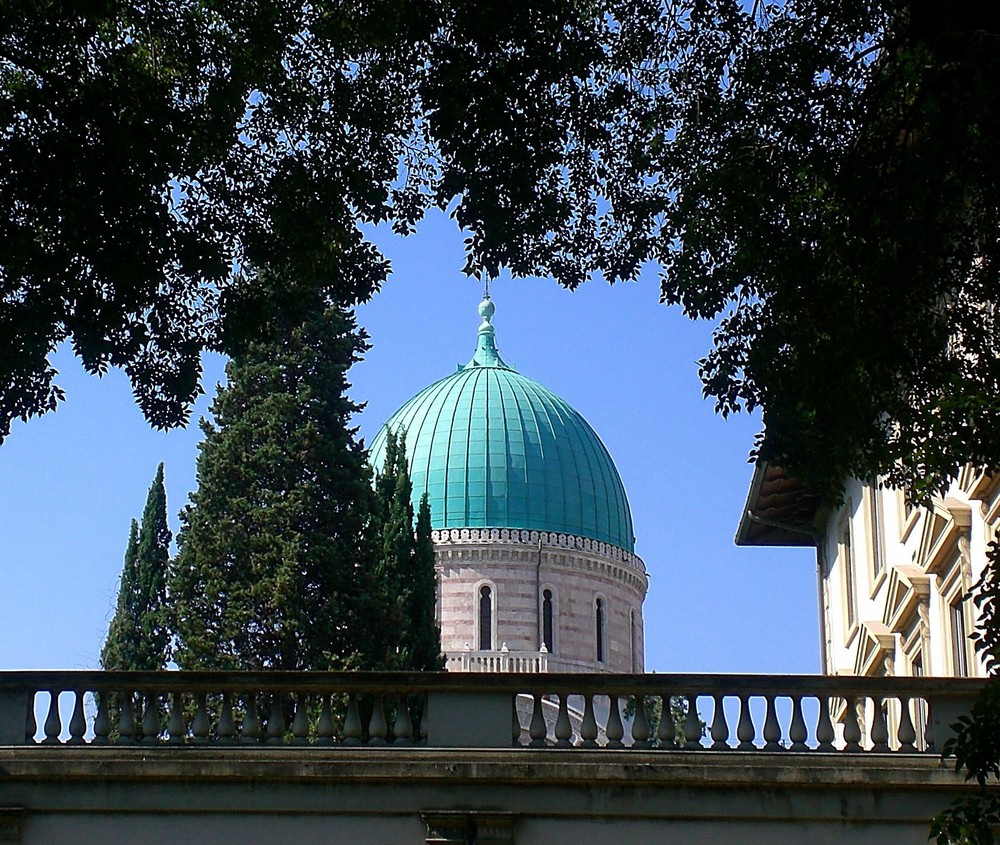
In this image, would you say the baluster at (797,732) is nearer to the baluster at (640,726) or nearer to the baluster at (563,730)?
the baluster at (640,726)

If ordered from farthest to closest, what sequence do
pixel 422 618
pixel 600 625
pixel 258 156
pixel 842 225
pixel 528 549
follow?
pixel 600 625 < pixel 528 549 < pixel 422 618 < pixel 258 156 < pixel 842 225

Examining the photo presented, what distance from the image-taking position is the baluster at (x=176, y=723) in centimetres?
1295

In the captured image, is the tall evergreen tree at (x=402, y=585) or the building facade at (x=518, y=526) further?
the building facade at (x=518, y=526)

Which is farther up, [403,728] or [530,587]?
[530,587]

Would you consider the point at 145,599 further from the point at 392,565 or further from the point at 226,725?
the point at 226,725

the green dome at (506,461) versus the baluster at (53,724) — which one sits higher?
the green dome at (506,461)

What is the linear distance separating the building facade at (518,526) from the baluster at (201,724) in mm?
43716

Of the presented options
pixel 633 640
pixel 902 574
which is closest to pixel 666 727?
pixel 902 574

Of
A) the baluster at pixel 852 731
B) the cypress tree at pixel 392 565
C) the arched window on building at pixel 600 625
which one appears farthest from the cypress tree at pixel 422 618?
the arched window on building at pixel 600 625

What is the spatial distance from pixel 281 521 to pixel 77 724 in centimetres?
1960

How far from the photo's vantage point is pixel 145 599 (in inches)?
1426

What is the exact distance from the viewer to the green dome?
58.4 meters

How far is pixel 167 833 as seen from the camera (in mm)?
12695

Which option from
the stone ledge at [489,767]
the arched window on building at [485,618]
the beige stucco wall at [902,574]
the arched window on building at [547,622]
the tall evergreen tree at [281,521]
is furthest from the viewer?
the arched window on building at [547,622]
